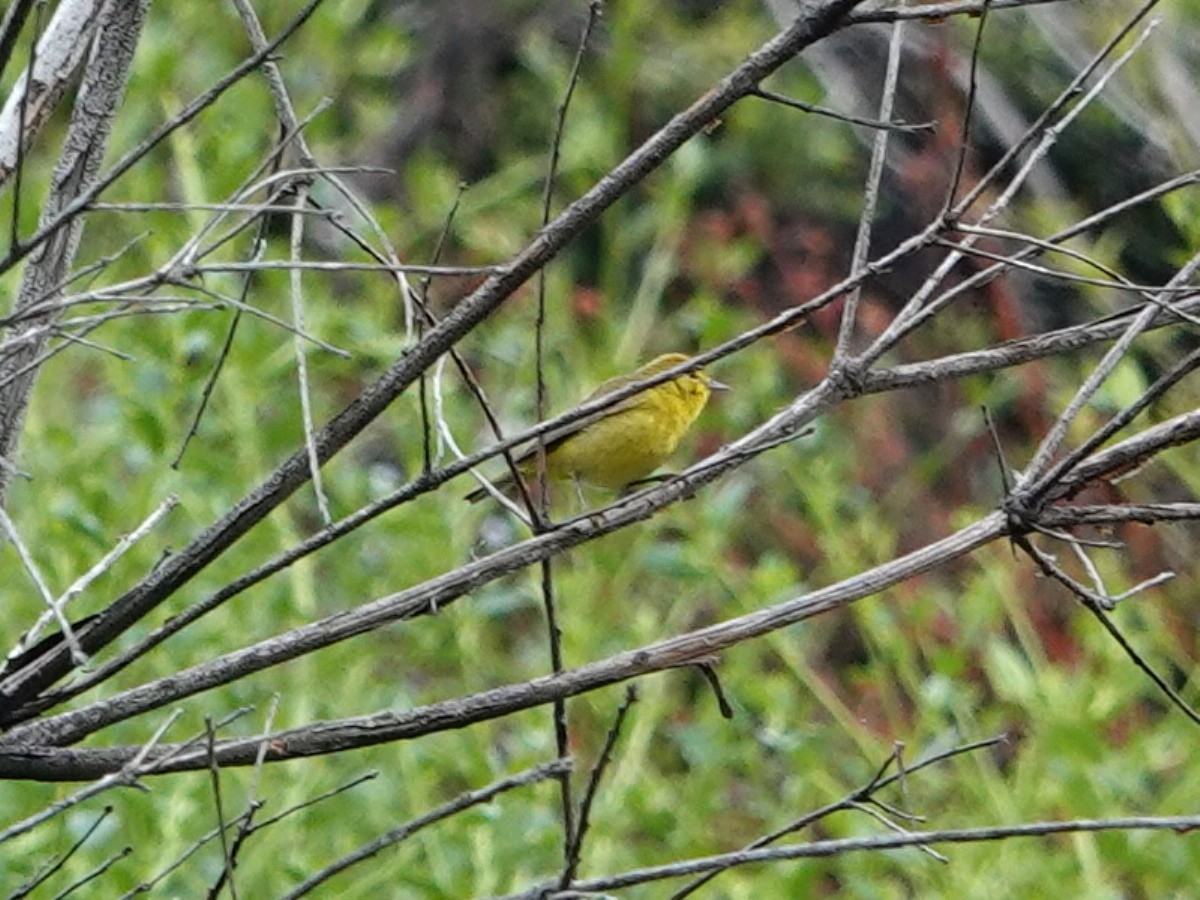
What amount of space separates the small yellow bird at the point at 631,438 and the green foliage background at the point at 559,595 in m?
0.14

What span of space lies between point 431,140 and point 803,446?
3674 millimetres

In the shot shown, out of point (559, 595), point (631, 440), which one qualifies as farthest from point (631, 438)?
point (559, 595)

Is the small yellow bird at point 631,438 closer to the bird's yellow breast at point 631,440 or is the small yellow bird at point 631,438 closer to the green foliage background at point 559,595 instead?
the bird's yellow breast at point 631,440

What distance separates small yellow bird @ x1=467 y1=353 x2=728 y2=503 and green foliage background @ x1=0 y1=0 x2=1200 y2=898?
136 mm

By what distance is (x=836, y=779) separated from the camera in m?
4.95

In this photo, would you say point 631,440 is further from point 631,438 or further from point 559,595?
point 559,595

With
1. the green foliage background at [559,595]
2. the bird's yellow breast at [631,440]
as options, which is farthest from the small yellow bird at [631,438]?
the green foliage background at [559,595]

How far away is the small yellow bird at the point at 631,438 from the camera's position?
155 inches

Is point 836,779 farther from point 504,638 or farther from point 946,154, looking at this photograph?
point 946,154

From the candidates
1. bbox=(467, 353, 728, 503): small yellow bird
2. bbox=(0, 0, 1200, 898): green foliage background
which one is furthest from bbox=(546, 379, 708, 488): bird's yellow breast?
bbox=(0, 0, 1200, 898): green foliage background

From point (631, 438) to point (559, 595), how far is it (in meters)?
0.50

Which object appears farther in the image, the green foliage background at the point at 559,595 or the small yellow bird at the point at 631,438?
the small yellow bird at the point at 631,438

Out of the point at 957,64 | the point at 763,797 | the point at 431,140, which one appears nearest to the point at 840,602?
the point at 763,797

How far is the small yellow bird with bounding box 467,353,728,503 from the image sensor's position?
3943 mm
